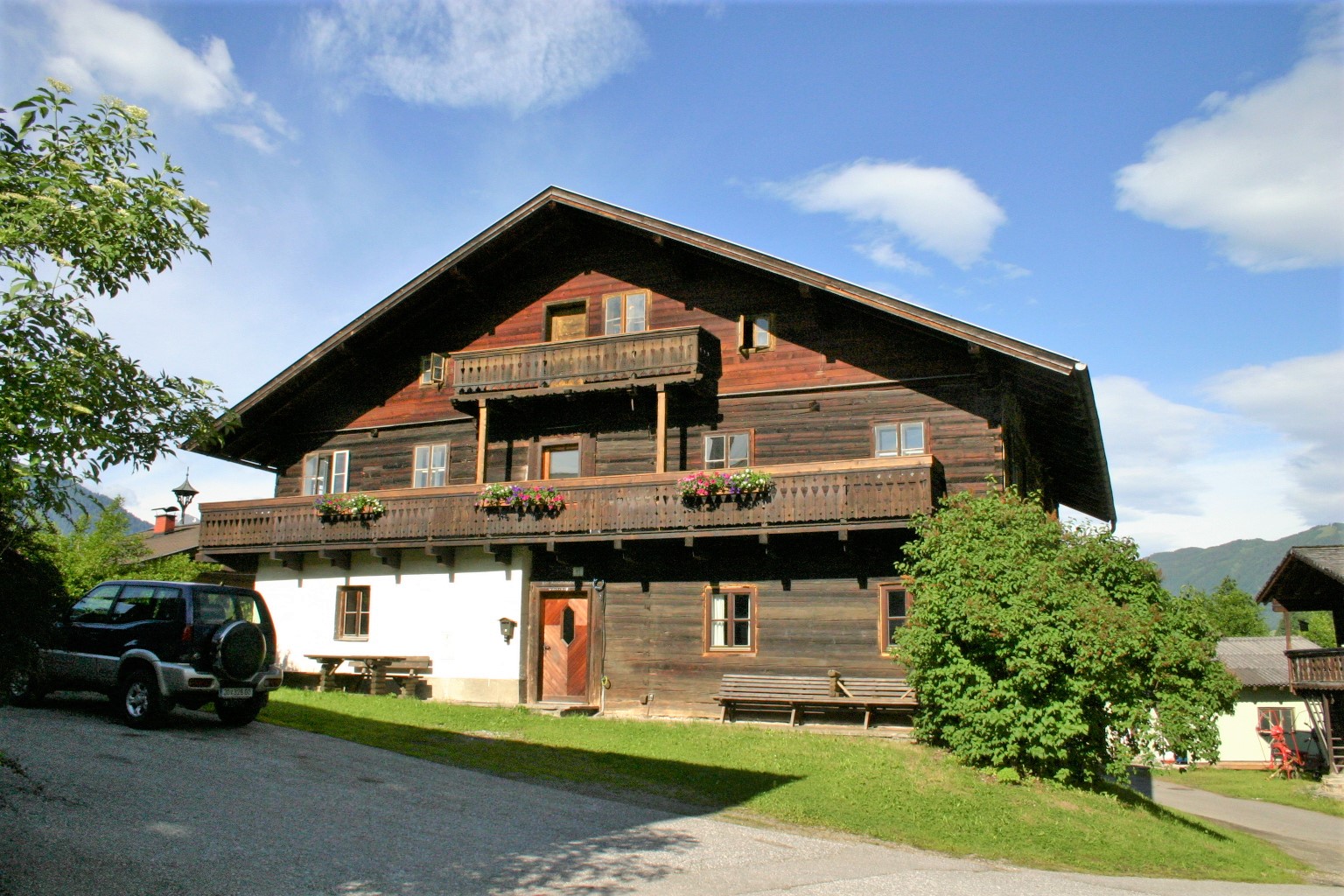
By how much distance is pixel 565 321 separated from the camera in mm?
26578

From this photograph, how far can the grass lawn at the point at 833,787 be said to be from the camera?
12977mm

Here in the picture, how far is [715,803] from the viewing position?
1367 centimetres

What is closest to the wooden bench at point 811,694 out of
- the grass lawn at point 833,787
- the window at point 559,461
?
the grass lawn at point 833,787

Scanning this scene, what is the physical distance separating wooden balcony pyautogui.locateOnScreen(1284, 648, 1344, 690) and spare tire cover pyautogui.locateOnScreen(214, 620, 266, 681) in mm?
30667

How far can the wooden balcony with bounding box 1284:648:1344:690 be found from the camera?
105 ft

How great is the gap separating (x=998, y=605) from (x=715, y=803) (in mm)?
5461

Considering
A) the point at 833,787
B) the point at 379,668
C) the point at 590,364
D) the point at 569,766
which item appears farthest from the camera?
the point at 379,668

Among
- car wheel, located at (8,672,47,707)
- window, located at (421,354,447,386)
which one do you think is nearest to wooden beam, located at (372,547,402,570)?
window, located at (421,354,447,386)

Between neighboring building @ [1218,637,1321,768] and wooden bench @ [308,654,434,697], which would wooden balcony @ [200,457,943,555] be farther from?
neighboring building @ [1218,637,1321,768]

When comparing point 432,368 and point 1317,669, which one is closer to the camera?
point 432,368

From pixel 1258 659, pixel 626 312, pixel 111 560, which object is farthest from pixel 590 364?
pixel 1258 659

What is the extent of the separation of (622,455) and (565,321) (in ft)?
13.4

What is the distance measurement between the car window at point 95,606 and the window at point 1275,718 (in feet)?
126

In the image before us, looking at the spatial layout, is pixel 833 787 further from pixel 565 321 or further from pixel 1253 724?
pixel 1253 724
